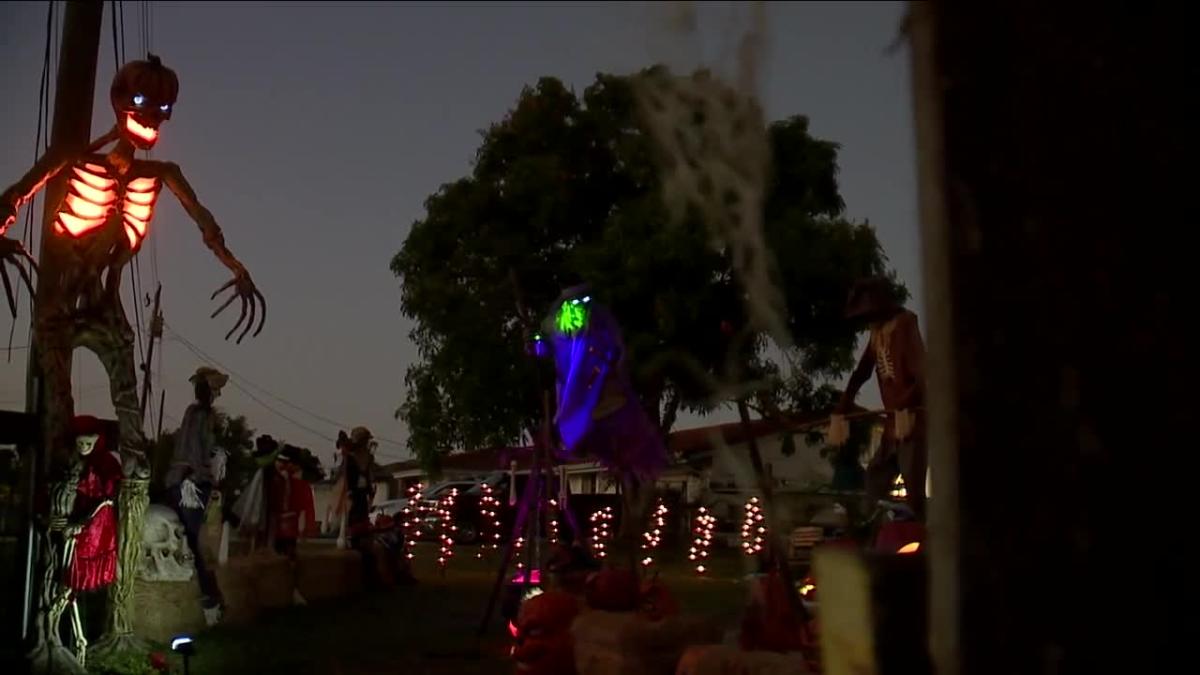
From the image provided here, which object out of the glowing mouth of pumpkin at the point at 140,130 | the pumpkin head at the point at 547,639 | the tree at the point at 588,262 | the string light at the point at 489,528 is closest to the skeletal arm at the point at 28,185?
the glowing mouth of pumpkin at the point at 140,130

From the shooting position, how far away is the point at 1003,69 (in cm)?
186

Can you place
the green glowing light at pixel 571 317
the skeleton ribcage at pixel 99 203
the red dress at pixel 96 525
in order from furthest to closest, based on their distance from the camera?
1. the green glowing light at pixel 571 317
2. the skeleton ribcage at pixel 99 203
3. the red dress at pixel 96 525

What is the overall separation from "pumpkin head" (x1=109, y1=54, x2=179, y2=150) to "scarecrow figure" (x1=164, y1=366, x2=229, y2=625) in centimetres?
269

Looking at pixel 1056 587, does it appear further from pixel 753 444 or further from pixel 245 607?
pixel 245 607

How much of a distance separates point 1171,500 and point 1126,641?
211mm

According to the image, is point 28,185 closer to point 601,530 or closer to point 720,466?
point 601,530

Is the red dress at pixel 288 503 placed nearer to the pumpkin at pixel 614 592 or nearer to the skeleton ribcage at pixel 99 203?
the skeleton ribcage at pixel 99 203

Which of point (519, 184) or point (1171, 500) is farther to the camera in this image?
point (519, 184)

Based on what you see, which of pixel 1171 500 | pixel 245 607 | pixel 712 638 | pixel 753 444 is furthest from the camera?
pixel 245 607

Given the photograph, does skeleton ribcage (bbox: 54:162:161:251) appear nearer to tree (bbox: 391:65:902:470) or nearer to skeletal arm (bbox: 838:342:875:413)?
skeletal arm (bbox: 838:342:875:413)

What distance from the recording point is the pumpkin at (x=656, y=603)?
Result: 6266 mm

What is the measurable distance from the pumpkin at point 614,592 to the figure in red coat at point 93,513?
2.96 m

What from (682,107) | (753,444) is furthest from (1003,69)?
(753,444)

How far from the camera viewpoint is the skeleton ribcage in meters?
7.23
